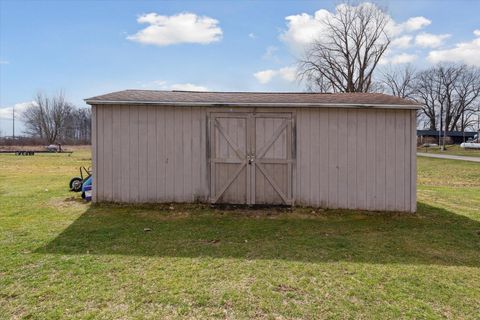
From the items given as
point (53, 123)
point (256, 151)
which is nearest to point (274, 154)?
point (256, 151)

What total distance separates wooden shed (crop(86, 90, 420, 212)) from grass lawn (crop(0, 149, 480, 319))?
0.50 m

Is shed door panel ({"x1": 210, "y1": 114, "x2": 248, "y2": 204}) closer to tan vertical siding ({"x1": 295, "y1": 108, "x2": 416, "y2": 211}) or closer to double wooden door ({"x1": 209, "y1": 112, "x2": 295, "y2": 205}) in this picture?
double wooden door ({"x1": 209, "y1": 112, "x2": 295, "y2": 205})

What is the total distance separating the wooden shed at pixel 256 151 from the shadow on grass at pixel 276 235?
41 cm

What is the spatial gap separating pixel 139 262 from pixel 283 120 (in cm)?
413

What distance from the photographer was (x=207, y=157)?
22.7 ft

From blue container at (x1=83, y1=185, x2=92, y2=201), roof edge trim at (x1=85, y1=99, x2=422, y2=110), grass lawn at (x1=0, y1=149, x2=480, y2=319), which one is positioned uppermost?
roof edge trim at (x1=85, y1=99, x2=422, y2=110)

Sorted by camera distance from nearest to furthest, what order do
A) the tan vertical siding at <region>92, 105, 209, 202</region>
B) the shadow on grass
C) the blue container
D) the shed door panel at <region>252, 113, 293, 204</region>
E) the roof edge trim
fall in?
the shadow on grass
the roof edge trim
the shed door panel at <region>252, 113, 293, 204</region>
the tan vertical siding at <region>92, 105, 209, 202</region>
the blue container

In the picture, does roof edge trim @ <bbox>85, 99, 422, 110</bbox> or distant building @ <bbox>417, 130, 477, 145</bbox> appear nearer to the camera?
roof edge trim @ <bbox>85, 99, 422, 110</bbox>

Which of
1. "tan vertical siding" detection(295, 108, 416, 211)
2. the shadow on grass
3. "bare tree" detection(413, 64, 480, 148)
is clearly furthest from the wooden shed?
"bare tree" detection(413, 64, 480, 148)

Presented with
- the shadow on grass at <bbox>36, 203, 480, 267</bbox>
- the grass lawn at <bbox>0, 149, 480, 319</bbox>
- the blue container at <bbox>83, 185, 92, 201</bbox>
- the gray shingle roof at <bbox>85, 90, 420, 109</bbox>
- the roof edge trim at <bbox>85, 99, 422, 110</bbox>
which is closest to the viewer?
the grass lawn at <bbox>0, 149, 480, 319</bbox>

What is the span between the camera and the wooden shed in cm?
665

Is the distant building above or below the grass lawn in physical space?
above

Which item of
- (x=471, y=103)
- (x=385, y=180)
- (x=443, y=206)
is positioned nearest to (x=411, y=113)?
(x=385, y=180)

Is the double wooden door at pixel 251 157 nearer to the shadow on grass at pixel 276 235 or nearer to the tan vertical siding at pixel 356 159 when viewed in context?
the tan vertical siding at pixel 356 159
